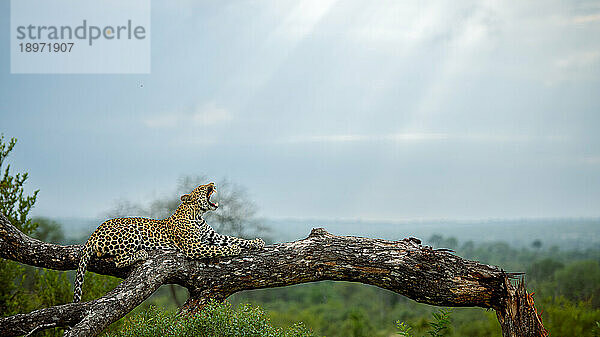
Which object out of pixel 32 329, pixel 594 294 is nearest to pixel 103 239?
pixel 32 329

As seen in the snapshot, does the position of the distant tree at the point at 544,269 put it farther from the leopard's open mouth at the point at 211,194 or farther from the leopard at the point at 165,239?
the leopard's open mouth at the point at 211,194

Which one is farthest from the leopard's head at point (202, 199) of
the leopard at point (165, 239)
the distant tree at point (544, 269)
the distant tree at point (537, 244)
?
the distant tree at point (537, 244)

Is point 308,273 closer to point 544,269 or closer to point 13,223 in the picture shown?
point 13,223

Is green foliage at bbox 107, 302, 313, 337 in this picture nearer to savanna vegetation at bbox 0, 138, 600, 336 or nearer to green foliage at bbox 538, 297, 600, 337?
savanna vegetation at bbox 0, 138, 600, 336

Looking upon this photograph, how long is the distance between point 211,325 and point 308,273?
89cm

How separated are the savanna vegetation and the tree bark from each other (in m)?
0.44

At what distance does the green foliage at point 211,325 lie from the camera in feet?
13.3

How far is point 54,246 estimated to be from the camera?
4.55 m

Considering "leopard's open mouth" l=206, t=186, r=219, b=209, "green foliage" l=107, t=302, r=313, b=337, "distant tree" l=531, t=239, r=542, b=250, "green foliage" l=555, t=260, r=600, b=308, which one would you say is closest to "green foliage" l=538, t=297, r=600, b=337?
"green foliage" l=555, t=260, r=600, b=308

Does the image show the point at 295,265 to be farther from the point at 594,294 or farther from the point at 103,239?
the point at 594,294

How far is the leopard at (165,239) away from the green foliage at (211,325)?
474mm

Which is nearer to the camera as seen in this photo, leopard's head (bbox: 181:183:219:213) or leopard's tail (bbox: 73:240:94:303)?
leopard's tail (bbox: 73:240:94:303)

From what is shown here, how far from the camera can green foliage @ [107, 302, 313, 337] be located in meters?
4.06

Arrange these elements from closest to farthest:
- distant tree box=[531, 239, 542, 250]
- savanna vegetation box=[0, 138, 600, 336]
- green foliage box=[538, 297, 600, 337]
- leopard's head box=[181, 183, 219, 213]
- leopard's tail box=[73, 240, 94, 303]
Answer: leopard's tail box=[73, 240, 94, 303] → leopard's head box=[181, 183, 219, 213] → savanna vegetation box=[0, 138, 600, 336] → green foliage box=[538, 297, 600, 337] → distant tree box=[531, 239, 542, 250]
